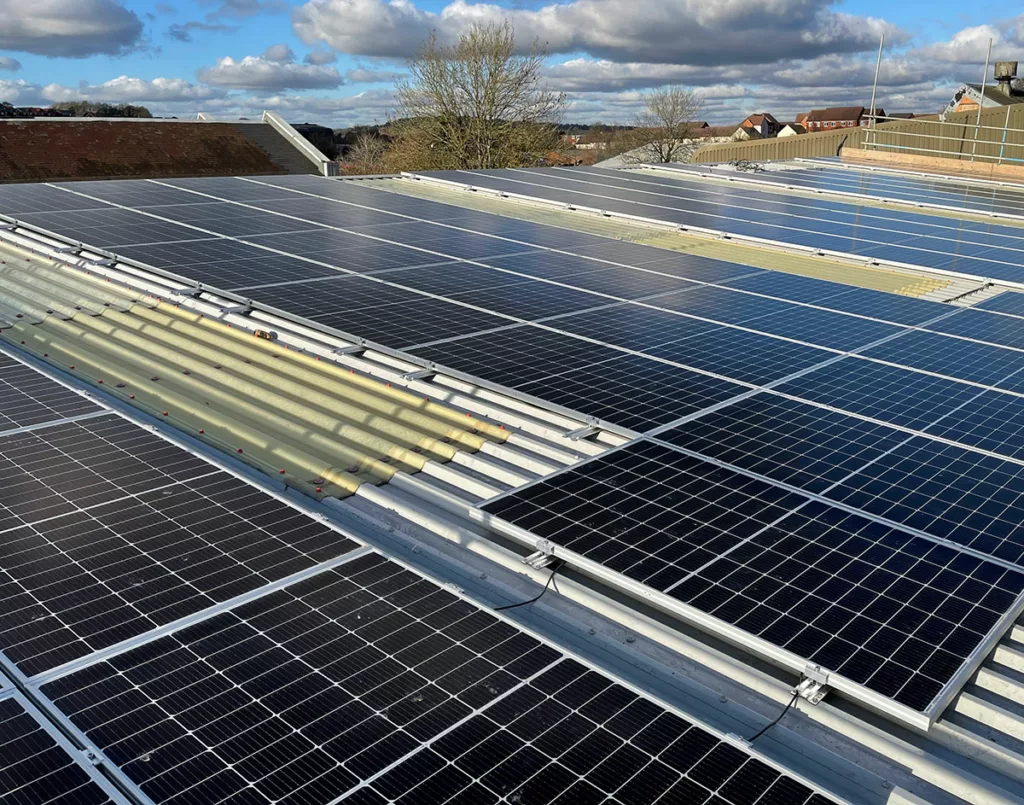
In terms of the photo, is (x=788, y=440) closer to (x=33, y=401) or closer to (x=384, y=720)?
(x=384, y=720)

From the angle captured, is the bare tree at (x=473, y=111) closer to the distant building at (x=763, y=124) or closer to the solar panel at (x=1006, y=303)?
the solar panel at (x=1006, y=303)

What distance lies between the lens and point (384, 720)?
588 cm

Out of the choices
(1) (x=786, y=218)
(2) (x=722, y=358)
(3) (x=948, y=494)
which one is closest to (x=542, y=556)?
(3) (x=948, y=494)

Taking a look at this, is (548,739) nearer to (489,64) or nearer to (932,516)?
(932,516)

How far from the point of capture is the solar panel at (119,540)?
687 cm

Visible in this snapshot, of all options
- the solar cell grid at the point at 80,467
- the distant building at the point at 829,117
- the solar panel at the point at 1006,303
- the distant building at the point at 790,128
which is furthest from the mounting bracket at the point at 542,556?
the distant building at the point at 790,128

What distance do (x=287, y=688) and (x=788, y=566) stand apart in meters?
4.14

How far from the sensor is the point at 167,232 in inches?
792

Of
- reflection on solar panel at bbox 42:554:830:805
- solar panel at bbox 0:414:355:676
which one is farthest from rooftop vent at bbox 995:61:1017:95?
reflection on solar panel at bbox 42:554:830:805

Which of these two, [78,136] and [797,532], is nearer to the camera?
[797,532]

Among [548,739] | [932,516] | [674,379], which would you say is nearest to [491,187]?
[674,379]

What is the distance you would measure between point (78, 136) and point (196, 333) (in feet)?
135

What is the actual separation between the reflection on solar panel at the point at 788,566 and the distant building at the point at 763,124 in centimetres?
18353

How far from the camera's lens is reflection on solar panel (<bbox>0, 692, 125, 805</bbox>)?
16.7 feet
